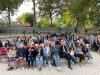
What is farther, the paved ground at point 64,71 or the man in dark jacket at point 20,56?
the man in dark jacket at point 20,56

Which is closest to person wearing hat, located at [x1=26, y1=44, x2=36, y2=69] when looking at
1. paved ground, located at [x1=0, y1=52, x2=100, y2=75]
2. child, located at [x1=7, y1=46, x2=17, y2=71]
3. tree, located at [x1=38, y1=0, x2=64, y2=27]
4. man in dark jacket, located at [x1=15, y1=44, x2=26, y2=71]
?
man in dark jacket, located at [x1=15, y1=44, x2=26, y2=71]

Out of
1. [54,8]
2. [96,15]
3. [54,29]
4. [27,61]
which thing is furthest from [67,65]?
[54,8]

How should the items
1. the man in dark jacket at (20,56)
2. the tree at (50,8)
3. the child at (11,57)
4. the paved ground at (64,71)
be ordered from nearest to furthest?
the paved ground at (64,71), the man in dark jacket at (20,56), the child at (11,57), the tree at (50,8)

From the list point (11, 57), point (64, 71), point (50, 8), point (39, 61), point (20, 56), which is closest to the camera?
point (64, 71)

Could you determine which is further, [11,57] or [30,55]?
[11,57]

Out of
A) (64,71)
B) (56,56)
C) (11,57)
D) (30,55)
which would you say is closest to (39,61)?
(30,55)

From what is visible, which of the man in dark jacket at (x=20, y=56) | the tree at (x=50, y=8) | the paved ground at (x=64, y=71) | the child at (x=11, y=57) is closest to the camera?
the paved ground at (x=64, y=71)

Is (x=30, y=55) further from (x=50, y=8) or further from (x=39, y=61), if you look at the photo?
(x=50, y=8)

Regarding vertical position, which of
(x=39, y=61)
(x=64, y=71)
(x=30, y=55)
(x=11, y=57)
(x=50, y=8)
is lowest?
(x=64, y=71)

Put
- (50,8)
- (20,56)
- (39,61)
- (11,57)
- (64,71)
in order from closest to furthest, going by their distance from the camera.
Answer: (64,71), (39,61), (20,56), (11,57), (50,8)

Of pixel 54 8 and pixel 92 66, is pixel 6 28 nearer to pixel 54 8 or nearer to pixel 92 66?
pixel 54 8

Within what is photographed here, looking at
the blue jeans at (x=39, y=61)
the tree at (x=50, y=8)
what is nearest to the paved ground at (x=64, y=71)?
the blue jeans at (x=39, y=61)

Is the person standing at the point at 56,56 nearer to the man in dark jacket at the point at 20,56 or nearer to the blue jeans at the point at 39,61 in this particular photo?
the blue jeans at the point at 39,61

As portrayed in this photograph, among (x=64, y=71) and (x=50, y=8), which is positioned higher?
(x=50, y=8)
